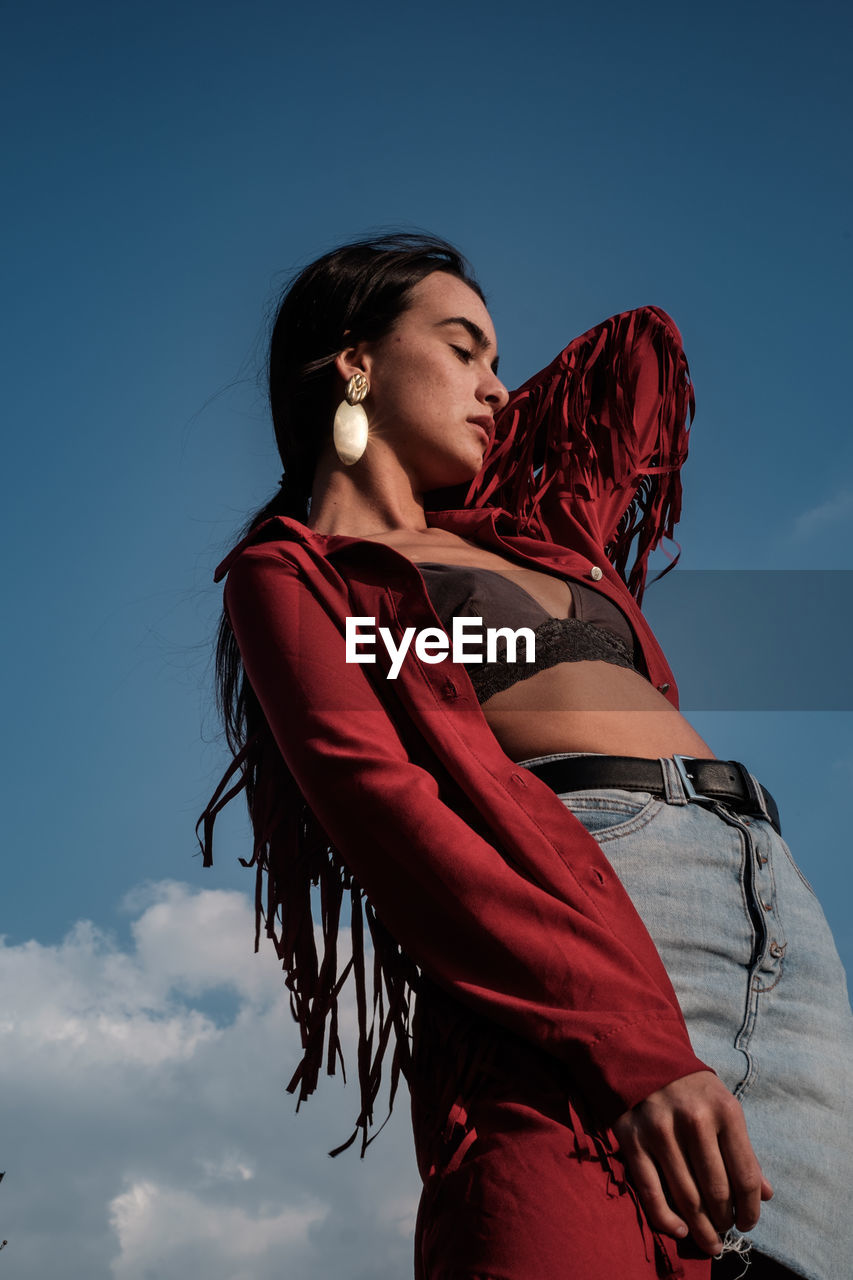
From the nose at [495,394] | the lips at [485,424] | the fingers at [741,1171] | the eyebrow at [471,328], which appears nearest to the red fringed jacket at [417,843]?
the fingers at [741,1171]

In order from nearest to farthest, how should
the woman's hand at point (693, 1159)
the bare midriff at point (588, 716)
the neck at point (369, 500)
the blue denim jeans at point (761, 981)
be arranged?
1. the woman's hand at point (693, 1159)
2. the blue denim jeans at point (761, 981)
3. the bare midriff at point (588, 716)
4. the neck at point (369, 500)

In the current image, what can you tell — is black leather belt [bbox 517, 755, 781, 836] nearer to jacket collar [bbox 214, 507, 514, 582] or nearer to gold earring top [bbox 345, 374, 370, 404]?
jacket collar [bbox 214, 507, 514, 582]

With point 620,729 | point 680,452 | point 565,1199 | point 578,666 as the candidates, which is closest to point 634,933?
point 565,1199

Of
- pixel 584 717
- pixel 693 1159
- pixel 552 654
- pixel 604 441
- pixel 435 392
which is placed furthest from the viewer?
pixel 604 441

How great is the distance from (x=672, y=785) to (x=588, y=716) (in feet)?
0.89

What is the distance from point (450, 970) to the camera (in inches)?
68.5

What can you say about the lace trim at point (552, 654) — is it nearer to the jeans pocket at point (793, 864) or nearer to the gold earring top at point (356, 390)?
the jeans pocket at point (793, 864)

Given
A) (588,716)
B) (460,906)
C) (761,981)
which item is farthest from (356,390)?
(761,981)

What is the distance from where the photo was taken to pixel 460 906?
1.73 m

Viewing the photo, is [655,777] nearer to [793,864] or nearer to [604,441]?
[793,864]

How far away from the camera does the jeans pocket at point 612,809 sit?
2006 mm

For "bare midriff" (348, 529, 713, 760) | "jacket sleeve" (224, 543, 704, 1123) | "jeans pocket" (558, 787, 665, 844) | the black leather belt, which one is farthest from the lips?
"jeans pocket" (558, 787, 665, 844)

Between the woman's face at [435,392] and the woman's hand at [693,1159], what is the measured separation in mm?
2050

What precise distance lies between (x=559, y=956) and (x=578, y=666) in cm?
90
